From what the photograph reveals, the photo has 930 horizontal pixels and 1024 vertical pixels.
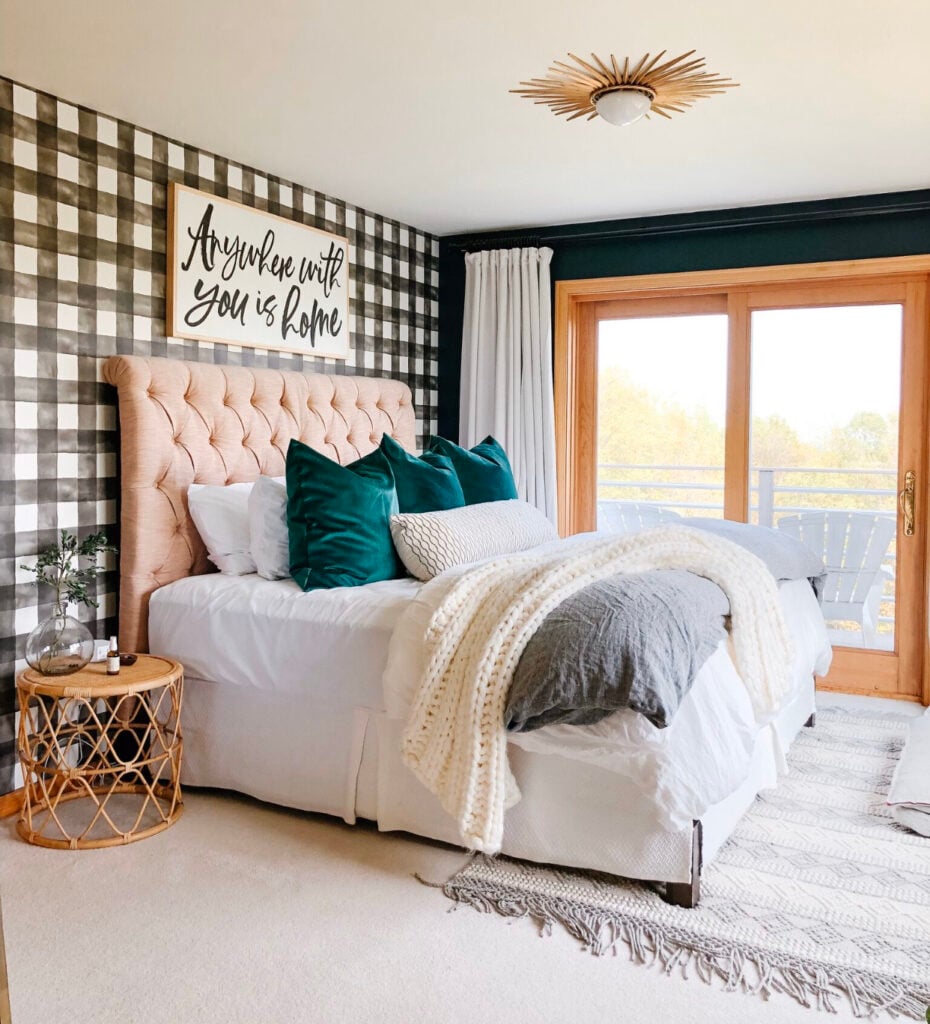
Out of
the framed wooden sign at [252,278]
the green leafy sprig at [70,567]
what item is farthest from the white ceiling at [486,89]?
the green leafy sprig at [70,567]

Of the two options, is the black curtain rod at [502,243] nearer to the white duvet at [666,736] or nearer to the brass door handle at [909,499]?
the brass door handle at [909,499]

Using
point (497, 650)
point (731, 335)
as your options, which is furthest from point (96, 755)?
point (731, 335)

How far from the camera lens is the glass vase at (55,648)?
9.16 ft

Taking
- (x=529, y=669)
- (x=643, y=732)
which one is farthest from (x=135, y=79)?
(x=643, y=732)

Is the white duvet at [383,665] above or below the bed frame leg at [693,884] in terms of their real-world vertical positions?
above

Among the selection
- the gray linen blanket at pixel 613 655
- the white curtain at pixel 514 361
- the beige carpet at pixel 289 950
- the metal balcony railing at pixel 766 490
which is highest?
the white curtain at pixel 514 361

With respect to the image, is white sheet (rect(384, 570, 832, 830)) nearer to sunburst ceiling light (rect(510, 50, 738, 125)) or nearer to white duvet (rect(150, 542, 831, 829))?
white duvet (rect(150, 542, 831, 829))

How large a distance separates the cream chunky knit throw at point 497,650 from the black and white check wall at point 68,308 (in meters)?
1.36

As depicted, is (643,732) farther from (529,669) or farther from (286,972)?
(286,972)

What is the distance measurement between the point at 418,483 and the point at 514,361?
168cm

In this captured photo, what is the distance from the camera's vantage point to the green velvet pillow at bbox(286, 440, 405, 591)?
Answer: 10.1 ft

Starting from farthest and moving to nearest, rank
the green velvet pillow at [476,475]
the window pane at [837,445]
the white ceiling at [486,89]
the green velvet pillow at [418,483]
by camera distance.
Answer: the window pane at [837,445] < the green velvet pillow at [476,475] < the green velvet pillow at [418,483] < the white ceiling at [486,89]

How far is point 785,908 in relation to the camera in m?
2.38

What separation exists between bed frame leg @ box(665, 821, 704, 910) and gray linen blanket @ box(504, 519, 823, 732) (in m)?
0.38
